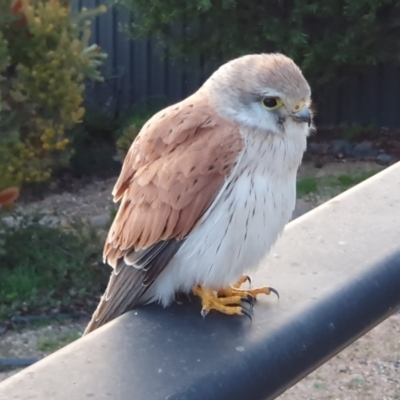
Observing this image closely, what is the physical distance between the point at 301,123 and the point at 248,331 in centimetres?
68

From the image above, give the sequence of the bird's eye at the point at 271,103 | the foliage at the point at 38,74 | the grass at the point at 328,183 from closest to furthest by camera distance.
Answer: the bird's eye at the point at 271,103 < the foliage at the point at 38,74 < the grass at the point at 328,183

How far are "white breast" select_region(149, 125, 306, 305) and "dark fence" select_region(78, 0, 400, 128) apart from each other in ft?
23.1

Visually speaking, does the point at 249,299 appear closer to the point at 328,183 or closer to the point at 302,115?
the point at 302,115

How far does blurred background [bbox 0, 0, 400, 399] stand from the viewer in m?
5.18

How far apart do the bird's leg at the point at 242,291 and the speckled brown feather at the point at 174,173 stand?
18 centimetres

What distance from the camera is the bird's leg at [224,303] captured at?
6.34 feet

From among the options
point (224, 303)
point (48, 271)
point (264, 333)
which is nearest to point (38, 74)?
point (48, 271)

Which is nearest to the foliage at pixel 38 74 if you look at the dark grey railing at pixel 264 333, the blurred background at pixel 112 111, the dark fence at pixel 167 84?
the blurred background at pixel 112 111

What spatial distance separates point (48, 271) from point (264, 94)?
3.57 metres

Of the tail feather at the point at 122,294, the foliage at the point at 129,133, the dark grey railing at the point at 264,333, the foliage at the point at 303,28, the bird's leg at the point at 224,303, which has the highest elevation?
the dark grey railing at the point at 264,333

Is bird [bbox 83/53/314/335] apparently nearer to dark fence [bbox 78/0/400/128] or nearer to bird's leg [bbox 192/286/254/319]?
bird's leg [bbox 192/286/254/319]

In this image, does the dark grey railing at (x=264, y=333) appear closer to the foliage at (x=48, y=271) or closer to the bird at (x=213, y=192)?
the bird at (x=213, y=192)

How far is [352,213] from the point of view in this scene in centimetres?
224

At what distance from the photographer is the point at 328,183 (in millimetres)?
7672
